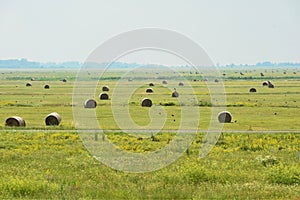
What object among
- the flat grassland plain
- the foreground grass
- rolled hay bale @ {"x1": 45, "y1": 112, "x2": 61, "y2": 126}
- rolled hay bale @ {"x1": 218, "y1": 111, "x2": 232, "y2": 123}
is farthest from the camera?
rolled hay bale @ {"x1": 218, "y1": 111, "x2": 232, "y2": 123}

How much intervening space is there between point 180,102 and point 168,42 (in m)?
44.5

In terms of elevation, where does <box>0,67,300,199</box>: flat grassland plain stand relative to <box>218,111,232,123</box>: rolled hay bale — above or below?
below

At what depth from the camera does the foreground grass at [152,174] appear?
62.6 ft

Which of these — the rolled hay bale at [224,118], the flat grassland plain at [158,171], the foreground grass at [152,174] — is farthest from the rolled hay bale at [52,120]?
the rolled hay bale at [224,118]

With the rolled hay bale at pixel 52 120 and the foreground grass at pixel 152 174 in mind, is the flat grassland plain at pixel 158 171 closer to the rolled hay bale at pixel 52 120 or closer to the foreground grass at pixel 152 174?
the foreground grass at pixel 152 174

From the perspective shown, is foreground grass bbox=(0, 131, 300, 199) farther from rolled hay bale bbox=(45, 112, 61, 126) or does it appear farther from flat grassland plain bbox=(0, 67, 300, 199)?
rolled hay bale bbox=(45, 112, 61, 126)

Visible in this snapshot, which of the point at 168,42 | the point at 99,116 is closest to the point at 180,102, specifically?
the point at 99,116

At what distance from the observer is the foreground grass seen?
62.6 ft

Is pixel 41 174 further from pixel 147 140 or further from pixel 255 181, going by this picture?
pixel 147 140

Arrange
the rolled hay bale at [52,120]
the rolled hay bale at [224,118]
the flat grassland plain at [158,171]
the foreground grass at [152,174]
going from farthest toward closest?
1. the rolled hay bale at [224,118]
2. the rolled hay bale at [52,120]
3. the flat grassland plain at [158,171]
4. the foreground grass at [152,174]

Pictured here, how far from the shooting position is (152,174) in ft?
76.3

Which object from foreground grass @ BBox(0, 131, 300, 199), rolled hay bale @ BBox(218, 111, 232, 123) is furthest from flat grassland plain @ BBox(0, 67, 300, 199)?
rolled hay bale @ BBox(218, 111, 232, 123)

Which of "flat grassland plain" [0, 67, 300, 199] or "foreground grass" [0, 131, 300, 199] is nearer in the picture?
"foreground grass" [0, 131, 300, 199]

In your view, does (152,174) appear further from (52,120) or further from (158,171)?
(52,120)
